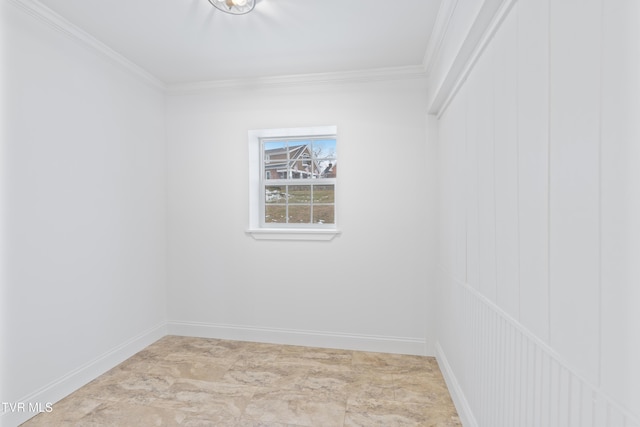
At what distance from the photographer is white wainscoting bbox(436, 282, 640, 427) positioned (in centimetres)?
81

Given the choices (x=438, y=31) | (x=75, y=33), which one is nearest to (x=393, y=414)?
(x=438, y=31)

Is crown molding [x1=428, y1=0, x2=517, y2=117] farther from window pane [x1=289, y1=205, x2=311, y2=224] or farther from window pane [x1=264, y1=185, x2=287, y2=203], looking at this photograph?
window pane [x1=264, y1=185, x2=287, y2=203]

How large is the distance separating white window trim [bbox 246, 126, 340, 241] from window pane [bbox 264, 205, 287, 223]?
4.0 inches

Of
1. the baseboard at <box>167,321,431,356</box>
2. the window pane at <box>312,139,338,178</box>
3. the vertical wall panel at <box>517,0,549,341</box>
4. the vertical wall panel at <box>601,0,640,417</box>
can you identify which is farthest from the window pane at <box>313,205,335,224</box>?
the vertical wall panel at <box>601,0,640,417</box>

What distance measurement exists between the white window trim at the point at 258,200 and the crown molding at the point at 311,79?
1.40ft

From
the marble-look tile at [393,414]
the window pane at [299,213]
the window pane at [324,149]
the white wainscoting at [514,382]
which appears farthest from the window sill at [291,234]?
the marble-look tile at [393,414]

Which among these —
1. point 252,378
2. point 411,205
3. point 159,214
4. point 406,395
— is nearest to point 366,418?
point 406,395

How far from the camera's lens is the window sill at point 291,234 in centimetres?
292

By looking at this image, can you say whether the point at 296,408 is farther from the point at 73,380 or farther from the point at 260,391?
the point at 73,380

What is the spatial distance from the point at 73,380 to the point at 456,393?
2.59 metres

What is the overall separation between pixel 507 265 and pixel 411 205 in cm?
151

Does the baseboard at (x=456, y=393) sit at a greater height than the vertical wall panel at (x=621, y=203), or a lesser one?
lesser

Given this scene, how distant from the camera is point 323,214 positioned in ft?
10.5

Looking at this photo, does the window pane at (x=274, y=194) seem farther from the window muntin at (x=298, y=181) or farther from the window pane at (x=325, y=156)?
the window pane at (x=325, y=156)
